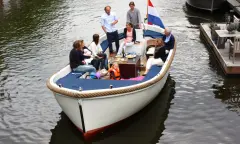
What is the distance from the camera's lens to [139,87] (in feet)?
31.1

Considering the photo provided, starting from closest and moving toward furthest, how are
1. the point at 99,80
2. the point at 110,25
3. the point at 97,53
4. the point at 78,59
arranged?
the point at 99,80 → the point at 78,59 → the point at 97,53 → the point at 110,25

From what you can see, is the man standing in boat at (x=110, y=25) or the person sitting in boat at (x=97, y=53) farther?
the man standing in boat at (x=110, y=25)

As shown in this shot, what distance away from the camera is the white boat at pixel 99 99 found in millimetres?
8859

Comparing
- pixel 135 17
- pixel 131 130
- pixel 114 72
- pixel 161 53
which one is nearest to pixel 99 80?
pixel 114 72

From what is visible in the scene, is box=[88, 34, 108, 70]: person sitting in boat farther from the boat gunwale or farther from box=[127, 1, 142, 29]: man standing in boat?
box=[127, 1, 142, 29]: man standing in boat

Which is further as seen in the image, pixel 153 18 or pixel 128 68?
pixel 153 18

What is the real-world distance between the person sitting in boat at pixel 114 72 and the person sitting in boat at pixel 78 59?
0.53m

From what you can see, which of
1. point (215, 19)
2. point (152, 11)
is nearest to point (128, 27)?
point (152, 11)

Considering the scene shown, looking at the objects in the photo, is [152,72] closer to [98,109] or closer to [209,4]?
[98,109]

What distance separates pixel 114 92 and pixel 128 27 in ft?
15.3

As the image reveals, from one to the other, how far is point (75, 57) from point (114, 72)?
1.24 metres

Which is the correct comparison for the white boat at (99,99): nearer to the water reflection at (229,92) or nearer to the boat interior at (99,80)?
the boat interior at (99,80)

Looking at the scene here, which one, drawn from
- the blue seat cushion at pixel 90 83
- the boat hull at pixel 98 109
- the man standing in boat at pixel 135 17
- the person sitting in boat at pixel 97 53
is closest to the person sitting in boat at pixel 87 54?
the person sitting in boat at pixel 97 53

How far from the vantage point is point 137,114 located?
10812 millimetres
